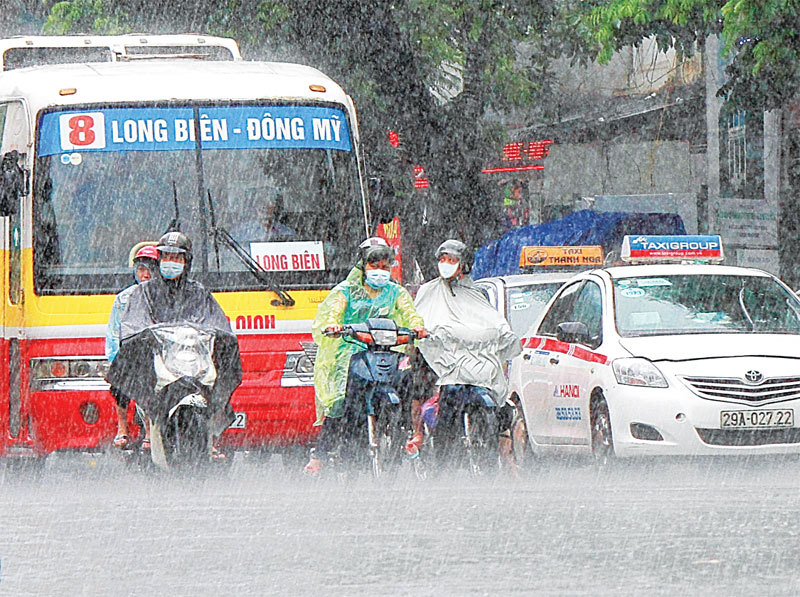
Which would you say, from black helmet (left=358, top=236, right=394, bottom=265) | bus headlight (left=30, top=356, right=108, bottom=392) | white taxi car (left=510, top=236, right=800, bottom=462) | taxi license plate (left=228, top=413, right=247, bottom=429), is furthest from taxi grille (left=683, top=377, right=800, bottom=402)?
bus headlight (left=30, top=356, right=108, bottom=392)

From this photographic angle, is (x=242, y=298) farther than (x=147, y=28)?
No

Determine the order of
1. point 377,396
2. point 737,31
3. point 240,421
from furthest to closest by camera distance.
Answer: point 737,31
point 240,421
point 377,396

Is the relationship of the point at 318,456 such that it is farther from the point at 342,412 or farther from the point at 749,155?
the point at 749,155

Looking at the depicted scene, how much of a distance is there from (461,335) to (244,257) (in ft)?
→ 5.93

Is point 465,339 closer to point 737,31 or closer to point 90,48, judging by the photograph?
point 737,31

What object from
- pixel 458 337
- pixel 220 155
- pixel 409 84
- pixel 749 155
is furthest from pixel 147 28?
pixel 458 337

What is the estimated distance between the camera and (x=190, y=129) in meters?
13.0

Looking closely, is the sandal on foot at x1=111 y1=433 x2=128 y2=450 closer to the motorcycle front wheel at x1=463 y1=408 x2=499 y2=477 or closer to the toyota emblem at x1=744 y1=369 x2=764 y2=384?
the motorcycle front wheel at x1=463 y1=408 x2=499 y2=477

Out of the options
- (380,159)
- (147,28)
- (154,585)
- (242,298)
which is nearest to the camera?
(154,585)

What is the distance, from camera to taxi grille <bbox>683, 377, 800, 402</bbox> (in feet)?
38.8

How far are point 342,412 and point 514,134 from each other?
80.6ft

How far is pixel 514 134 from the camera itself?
1409 inches

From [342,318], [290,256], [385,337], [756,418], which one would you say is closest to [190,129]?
[290,256]

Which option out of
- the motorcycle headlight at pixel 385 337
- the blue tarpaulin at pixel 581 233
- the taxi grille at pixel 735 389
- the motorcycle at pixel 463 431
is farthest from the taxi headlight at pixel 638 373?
the blue tarpaulin at pixel 581 233
